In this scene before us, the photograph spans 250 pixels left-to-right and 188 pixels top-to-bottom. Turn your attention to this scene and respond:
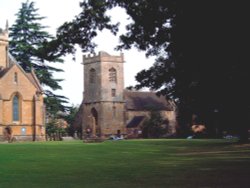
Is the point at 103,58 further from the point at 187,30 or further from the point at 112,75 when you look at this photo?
the point at 187,30

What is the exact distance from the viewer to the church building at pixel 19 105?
233ft

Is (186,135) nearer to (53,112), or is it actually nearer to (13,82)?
(53,112)

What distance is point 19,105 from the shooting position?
72.8 meters

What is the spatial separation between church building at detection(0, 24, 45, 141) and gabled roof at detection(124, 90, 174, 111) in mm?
35893

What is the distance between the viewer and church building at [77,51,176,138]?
103500 mm

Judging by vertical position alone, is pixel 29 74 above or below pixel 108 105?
above

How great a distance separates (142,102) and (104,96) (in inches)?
393

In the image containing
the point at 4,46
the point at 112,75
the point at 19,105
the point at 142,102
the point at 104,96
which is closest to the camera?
the point at 19,105

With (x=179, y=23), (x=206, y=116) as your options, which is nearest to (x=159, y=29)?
(x=179, y=23)

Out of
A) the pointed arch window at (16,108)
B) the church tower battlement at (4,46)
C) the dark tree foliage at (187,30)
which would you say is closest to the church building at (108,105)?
the church tower battlement at (4,46)

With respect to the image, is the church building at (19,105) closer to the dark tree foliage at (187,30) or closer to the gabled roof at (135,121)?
the gabled roof at (135,121)

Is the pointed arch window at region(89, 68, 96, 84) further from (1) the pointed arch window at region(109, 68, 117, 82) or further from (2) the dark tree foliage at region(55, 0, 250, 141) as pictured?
(2) the dark tree foliage at region(55, 0, 250, 141)

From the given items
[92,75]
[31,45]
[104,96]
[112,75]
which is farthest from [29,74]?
[112,75]

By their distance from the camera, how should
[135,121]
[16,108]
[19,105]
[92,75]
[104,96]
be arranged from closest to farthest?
[16,108], [19,105], [104,96], [135,121], [92,75]
